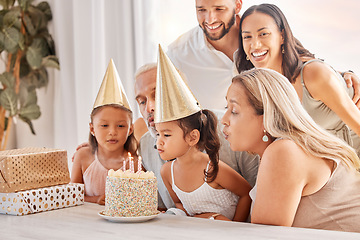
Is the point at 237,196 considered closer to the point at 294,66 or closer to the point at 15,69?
the point at 294,66

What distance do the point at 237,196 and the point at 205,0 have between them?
2.71 feet

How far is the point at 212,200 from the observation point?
1439mm

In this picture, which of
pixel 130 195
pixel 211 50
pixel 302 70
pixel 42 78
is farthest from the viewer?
pixel 42 78

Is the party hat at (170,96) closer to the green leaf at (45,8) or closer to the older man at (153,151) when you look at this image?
the older man at (153,151)

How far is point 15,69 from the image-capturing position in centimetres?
340

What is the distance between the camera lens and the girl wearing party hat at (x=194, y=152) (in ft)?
4.56

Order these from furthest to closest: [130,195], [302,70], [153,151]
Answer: [153,151] → [302,70] → [130,195]

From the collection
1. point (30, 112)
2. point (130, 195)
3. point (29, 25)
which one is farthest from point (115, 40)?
point (130, 195)

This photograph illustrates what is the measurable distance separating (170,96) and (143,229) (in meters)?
0.41

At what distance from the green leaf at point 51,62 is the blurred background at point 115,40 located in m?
0.07

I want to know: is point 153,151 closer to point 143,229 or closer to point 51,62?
point 143,229

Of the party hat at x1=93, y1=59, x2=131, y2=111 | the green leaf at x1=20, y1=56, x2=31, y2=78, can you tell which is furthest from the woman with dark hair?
the green leaf at x1=20, y1=56, x2=31, y2=78

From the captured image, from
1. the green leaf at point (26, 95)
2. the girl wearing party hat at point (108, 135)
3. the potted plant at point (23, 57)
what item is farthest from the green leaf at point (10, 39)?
the girl wearing party hat at point (108, 135)

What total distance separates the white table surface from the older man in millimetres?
322
